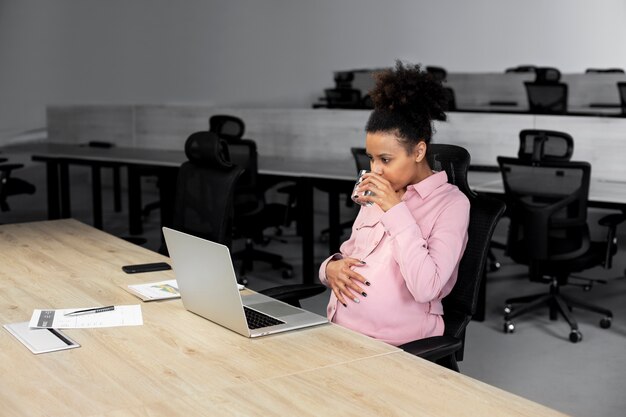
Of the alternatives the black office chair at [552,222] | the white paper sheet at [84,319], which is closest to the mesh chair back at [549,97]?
the black office chair at [552,222]

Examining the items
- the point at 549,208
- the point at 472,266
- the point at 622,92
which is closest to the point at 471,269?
the point at 472,266

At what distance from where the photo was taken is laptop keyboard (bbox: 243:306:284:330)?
2.13 m

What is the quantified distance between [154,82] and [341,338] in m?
9.78

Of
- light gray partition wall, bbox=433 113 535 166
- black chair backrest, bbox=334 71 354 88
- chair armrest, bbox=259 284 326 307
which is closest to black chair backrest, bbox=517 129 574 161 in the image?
light gray partition wall, bbox=433 113 535 166

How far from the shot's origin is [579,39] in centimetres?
1289

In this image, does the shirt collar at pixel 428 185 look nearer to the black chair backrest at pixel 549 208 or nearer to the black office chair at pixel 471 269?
the black office chair at pixel 471 269

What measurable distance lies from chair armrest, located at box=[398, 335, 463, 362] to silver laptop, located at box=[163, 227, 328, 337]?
23 cm

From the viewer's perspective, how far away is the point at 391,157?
2.31 meters

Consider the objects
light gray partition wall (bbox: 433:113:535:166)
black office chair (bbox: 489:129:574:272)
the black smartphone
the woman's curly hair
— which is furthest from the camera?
light gray partition wall (bbox: 433:113:535:166)

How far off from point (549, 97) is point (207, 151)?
6456 millimetres

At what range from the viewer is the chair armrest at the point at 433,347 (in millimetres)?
2102

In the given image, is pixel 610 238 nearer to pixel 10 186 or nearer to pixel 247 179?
pixel 247 179

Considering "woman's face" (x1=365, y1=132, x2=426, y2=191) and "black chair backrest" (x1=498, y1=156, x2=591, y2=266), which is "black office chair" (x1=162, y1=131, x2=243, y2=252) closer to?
"woman's face" (x1=365, y1=132, x2=426, y2=191)

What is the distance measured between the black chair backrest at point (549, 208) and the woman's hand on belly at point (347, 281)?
214 cm
